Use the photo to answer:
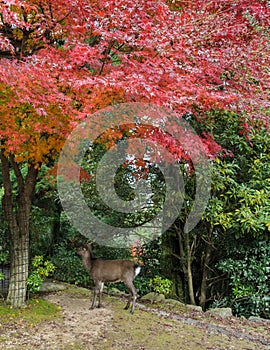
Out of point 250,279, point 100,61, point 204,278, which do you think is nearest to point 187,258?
point 204,278

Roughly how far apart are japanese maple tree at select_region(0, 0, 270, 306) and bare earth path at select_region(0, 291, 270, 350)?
99 centimetres

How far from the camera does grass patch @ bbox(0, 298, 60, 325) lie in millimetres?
5023

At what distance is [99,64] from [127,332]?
353cm

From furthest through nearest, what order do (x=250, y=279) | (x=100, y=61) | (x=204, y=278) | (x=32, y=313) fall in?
(x=204, y=278) → (x=250, y=279) → (x=32, y=313) → (x=100, y=61)

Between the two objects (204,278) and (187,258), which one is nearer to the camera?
(187,258)

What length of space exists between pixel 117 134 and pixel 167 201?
2.46 metres

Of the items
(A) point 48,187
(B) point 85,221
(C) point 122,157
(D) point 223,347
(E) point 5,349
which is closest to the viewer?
(E) point 5,349

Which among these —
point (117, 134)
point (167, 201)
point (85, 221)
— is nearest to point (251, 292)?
point (167, 201)

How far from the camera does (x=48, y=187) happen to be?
26.7 feet

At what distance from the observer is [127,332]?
478 cm

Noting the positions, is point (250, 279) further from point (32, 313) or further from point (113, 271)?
point (32, 313)

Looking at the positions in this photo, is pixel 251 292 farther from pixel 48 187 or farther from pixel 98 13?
pixel 98 13

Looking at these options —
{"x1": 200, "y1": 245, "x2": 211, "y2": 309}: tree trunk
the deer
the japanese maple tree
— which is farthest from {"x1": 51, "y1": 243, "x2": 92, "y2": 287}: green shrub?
{"x1": 200, "y1": 245, "x2": 211, "y2": 309}: tree trunk

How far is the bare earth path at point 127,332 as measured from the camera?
4363 millimetres
